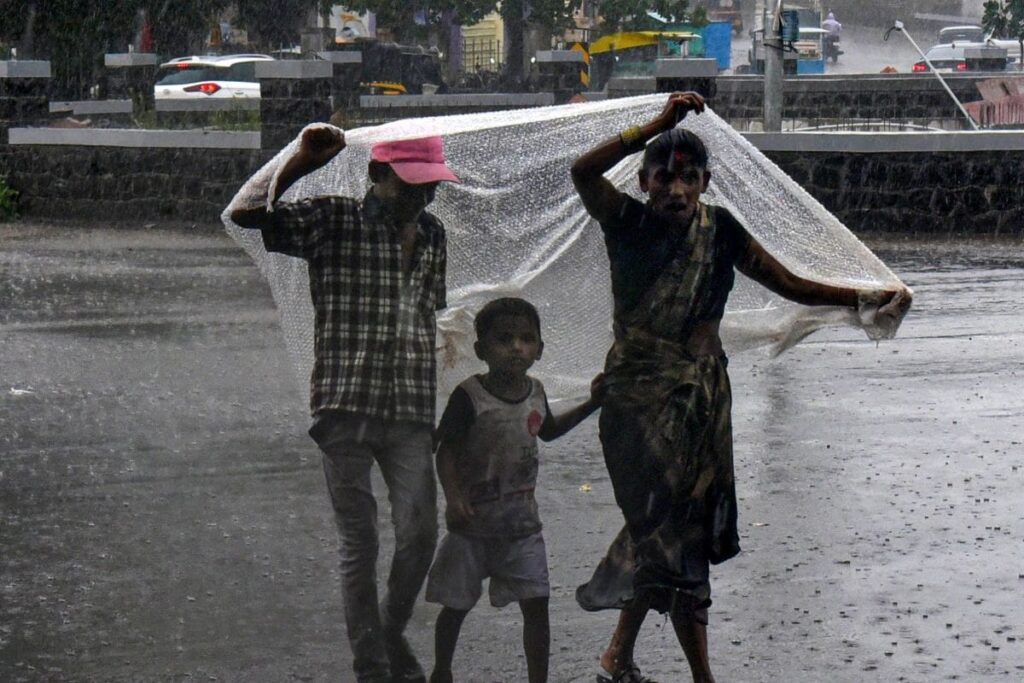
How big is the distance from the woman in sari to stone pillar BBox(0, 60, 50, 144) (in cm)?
1993

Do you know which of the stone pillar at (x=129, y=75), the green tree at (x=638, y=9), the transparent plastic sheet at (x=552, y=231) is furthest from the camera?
the green tree at (x=638, y=9)

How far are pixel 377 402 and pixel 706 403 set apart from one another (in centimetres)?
90

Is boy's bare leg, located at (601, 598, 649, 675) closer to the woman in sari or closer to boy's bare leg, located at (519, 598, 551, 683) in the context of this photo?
the woman in sari

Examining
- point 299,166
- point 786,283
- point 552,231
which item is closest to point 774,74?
A: point 552,231

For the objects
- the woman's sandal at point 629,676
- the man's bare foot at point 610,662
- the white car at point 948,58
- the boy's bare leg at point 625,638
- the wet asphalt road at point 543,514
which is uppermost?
the boy's bare leg at point 625,638

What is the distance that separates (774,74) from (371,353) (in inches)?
731

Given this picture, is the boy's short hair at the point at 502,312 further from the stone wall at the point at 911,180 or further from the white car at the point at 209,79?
the white car at the point at 209,79

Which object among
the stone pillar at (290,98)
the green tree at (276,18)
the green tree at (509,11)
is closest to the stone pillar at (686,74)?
the stone pillar at (290,98)

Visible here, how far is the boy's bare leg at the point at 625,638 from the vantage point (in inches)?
207

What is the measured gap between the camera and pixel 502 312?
5.30m

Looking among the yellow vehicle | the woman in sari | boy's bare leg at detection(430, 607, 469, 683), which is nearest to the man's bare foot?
the woman in sari

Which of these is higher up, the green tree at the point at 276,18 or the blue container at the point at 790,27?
the blue container at the point at 790,27

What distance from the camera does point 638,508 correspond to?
520cm

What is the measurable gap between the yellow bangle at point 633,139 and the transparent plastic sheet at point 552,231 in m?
0.48
